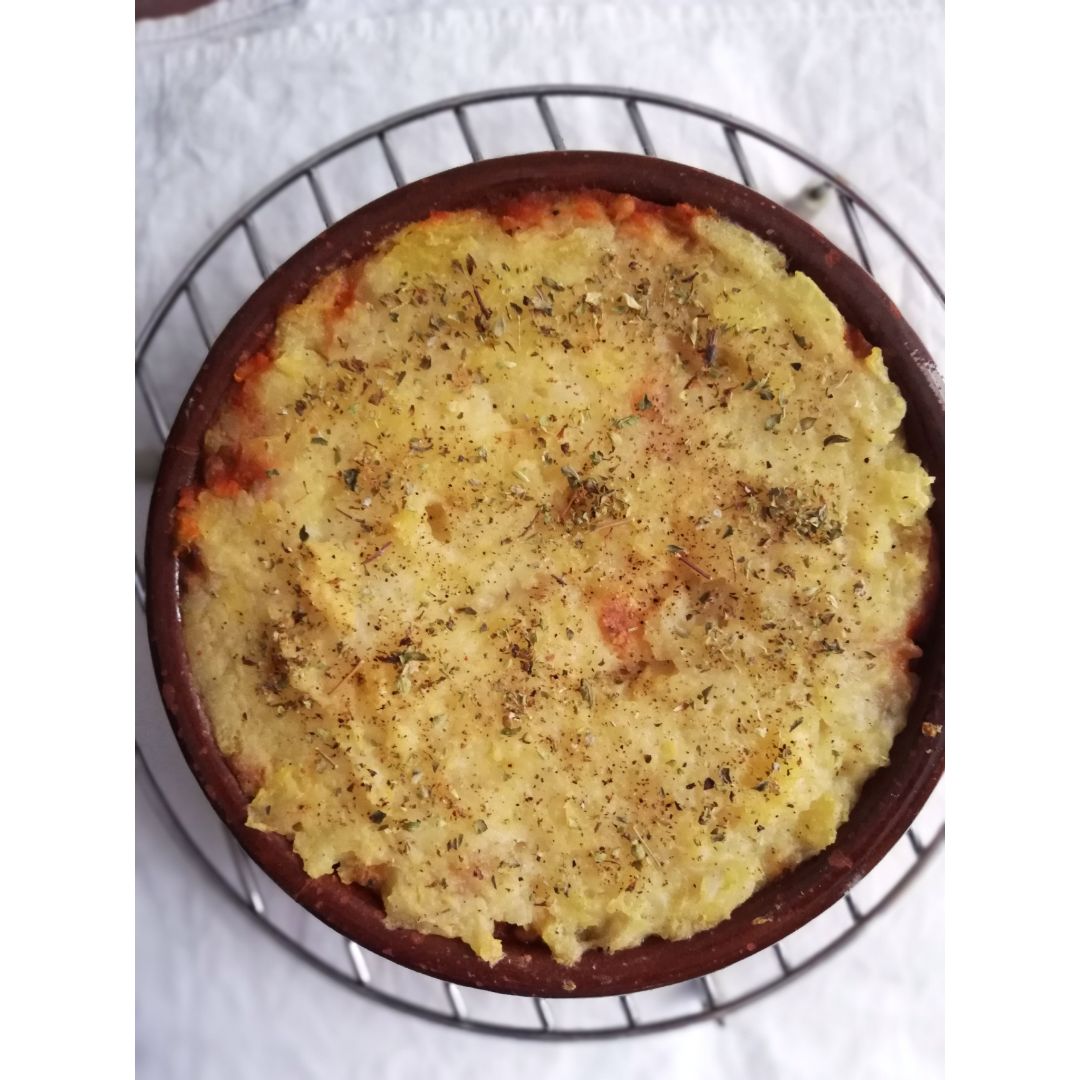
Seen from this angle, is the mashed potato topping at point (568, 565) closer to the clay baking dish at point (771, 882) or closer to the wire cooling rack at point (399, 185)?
the clay baking dish at point (771, 882)

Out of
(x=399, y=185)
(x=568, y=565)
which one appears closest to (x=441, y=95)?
(x=399, y=185)

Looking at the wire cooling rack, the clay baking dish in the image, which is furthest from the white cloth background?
the clay baking dish

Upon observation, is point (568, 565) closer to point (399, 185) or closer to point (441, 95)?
point (399, 185)

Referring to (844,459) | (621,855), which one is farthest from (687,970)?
(844,459)

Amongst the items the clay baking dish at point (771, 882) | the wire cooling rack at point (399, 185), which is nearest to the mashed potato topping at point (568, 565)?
the clay baking dish at point (771, 882)

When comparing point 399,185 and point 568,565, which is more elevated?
point 399,185
